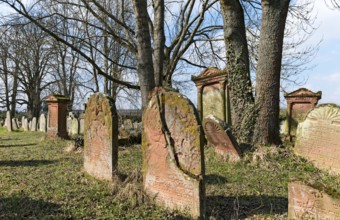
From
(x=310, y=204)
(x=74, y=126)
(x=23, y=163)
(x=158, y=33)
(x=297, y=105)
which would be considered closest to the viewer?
(x=310, y=204)

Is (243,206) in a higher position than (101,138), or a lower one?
lower

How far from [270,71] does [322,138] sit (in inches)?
71.6

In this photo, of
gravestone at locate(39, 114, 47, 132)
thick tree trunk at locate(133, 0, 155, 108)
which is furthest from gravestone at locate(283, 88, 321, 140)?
gravestone at locate(39, 114, 47, 132)

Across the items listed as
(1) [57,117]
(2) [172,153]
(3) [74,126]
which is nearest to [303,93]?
(1) [57,117]

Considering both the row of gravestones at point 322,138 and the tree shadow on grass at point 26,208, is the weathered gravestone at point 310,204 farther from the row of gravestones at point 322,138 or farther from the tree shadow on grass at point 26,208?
the row of gravestones at point 322,138

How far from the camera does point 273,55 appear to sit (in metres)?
7.68

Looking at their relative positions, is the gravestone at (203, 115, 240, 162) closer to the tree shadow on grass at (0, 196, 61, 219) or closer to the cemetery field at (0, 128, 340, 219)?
the cemetery field at (0, 128, 340, 219)

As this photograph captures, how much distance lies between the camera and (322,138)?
22.1 ft

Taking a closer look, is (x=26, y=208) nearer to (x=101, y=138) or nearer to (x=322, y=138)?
(x=101, y=138)

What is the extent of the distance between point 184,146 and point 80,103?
83.1 ft

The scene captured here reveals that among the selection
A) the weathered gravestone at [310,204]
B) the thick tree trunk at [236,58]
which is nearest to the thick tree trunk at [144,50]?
the thick tree trunk at [236,58]

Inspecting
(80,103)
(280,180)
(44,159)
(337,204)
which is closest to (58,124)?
(44,159)

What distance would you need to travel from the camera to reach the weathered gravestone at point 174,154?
4125 mm

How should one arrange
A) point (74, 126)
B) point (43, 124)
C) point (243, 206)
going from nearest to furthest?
1. point (243, 206)
2. point (74, 126)
3. point (43, 124)
